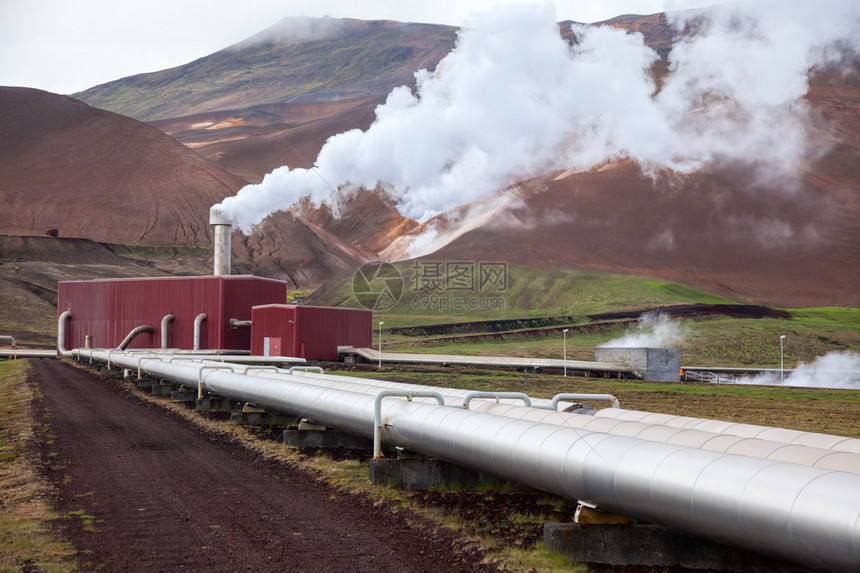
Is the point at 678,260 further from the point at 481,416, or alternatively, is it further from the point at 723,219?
the point at 481,416

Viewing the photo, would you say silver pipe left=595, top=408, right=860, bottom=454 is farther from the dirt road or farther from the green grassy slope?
the green grassy slope

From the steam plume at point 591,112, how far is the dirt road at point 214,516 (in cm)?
14488

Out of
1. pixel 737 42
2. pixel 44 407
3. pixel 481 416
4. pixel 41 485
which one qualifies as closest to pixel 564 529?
pixel 481 416

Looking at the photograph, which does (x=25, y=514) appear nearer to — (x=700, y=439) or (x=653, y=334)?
(x=700, y=439)

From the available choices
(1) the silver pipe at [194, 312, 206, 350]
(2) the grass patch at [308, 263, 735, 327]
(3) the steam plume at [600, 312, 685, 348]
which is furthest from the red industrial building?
(2) the grass patch at [308, 263, 735, 327]

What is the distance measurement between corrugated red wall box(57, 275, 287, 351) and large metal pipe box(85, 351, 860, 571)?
2158 inches

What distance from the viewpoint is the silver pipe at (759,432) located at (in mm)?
11395

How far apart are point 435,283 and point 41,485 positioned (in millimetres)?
129308

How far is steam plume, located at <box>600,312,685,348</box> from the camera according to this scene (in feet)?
328

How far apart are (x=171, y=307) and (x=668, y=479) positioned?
6483cm

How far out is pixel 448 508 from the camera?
42.3 ft

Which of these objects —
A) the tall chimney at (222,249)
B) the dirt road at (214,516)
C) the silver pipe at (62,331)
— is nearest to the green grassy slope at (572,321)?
the tall chimney at (222,249)

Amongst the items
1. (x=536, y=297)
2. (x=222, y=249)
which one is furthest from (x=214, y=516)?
(x=536, y=297)

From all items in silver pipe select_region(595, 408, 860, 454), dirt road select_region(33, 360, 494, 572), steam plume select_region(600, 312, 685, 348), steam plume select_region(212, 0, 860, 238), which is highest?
steam plume select_region(212, 0, 860, 238)
